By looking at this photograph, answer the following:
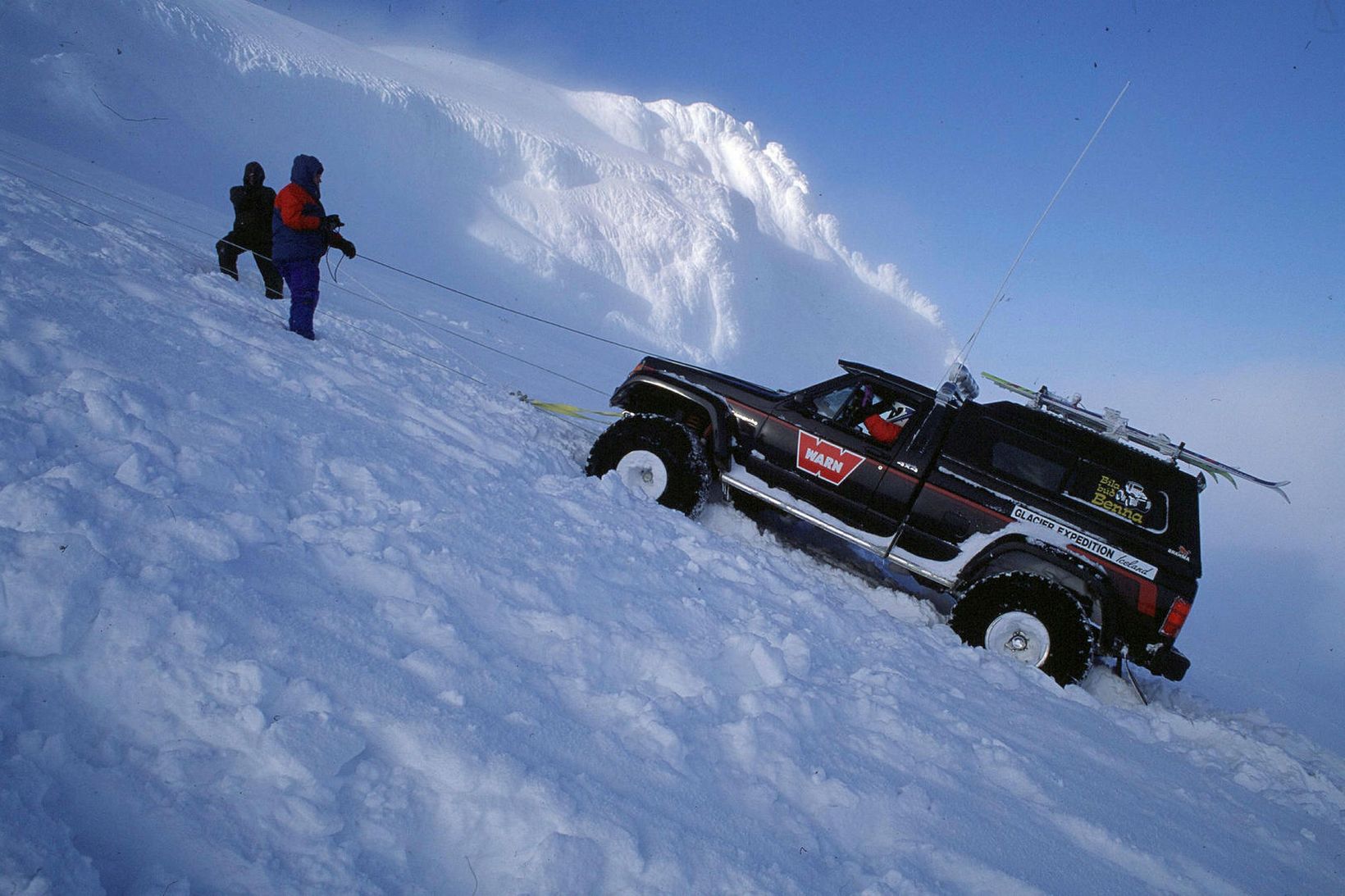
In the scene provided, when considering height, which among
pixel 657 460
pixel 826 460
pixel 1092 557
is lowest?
A: pixel 657 460

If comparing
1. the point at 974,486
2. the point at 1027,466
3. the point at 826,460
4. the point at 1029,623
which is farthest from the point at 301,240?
the point at 1029,623

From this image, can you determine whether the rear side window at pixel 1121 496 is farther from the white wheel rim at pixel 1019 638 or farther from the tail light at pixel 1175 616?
the white wheel rim at pixel 1019 638

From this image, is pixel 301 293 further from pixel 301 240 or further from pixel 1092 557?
pixel 1092 557

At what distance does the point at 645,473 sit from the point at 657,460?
17 centimetres

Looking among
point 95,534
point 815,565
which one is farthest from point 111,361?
point 815,565

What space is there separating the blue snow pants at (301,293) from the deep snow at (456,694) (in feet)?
2.81

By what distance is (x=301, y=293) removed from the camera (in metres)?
5.84

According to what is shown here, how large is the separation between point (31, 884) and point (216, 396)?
9.44 ft

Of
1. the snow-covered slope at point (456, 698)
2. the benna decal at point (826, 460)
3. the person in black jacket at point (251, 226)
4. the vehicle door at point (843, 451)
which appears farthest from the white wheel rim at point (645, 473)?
the person in black jacket at point (251, 226)

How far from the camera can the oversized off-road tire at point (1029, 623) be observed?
4145 mm

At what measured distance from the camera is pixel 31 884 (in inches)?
49.1

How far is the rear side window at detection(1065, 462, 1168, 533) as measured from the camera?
4445 mm

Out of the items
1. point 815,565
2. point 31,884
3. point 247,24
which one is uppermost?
point 247,24

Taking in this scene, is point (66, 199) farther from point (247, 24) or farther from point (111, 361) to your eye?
point (247, 24)
